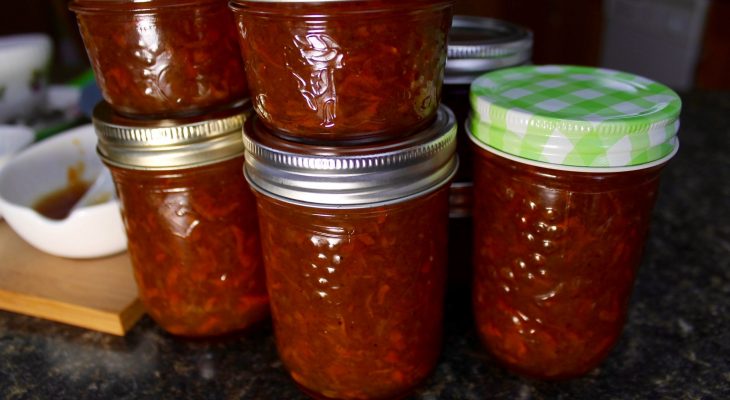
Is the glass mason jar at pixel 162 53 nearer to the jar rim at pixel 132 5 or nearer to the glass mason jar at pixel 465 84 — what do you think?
the jar rim at pixel 132 5

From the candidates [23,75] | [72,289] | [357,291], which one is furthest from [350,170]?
[23,75]

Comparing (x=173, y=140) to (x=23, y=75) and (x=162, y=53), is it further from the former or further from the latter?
(x=23, y=75)

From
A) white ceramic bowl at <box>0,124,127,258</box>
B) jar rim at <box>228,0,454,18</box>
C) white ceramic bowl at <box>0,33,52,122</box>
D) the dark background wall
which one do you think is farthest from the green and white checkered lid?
the dark background wall

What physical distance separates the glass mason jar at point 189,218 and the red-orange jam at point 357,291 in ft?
0.26

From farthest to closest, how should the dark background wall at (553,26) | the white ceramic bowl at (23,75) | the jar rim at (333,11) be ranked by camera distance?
the dark background wall at (553,26), the white ceramic bowl at (23,75), the jar rim at (333,11)

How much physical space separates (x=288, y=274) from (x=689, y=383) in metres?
0.46

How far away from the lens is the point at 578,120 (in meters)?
0.53

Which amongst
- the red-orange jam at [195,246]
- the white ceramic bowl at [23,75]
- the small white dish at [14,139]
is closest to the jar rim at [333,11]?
the red-orange jam at [195,246]

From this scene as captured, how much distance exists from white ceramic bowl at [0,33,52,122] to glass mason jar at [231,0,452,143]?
38.6 inches

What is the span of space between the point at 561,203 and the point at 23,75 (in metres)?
1.23

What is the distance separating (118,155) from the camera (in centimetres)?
66

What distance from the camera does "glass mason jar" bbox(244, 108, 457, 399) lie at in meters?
0.54

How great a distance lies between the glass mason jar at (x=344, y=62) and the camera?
485 millimetres

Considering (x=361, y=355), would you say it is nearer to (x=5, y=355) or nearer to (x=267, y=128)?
(x=267, y=128)
